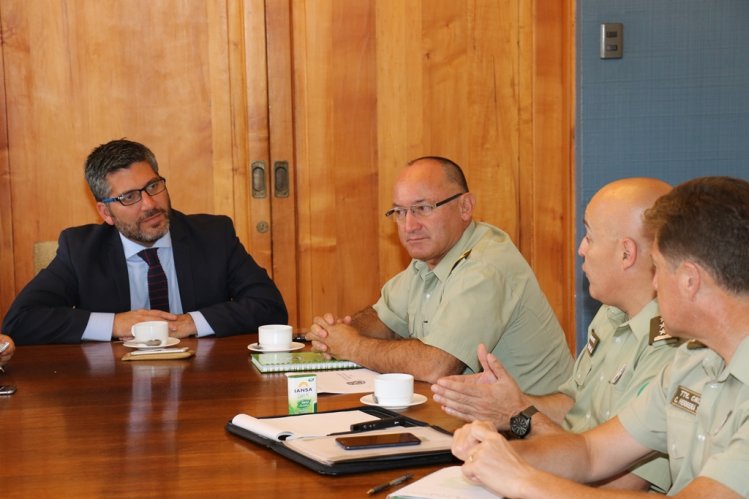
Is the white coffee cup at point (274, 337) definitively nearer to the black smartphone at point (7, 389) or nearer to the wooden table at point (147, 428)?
the wooden table at point (147, 428)

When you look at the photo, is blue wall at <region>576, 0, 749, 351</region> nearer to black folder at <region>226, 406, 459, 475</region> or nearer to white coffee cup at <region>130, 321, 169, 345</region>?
white coffee cup at <region>130, 321, 169, 345</region>

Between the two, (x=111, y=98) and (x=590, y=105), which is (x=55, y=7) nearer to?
(x=111, y=98)

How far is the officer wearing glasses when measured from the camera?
2506mm

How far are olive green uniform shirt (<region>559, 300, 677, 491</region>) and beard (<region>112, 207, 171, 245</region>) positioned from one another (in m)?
1.64

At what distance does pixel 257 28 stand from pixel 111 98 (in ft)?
2.23

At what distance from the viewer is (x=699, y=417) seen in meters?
1.59

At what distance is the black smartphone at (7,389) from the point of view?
89.8 inches

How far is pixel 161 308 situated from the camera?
337 cm

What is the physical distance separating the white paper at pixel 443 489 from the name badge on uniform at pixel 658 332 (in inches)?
22.5

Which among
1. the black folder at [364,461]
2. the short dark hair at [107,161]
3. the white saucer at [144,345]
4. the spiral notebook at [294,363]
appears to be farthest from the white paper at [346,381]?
Answer: the short dark hair at [107,161]

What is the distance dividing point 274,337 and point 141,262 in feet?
2.92

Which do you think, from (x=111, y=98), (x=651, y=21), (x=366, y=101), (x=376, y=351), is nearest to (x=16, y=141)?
(x=111, y=98)

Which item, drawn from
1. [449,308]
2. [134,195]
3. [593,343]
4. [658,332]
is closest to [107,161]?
[134,195]

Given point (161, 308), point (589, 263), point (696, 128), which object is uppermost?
point (696, 128)
